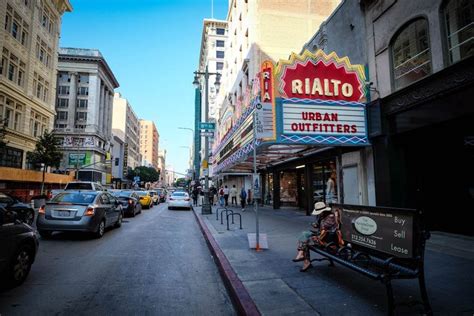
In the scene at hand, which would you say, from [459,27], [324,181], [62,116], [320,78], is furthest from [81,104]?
[459,27]

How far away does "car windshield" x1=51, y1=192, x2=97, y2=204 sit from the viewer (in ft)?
32.9

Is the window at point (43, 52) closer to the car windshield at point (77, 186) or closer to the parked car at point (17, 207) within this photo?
the car windshield at point (77, 186)

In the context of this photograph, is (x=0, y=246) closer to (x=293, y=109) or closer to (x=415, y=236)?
(x=415, y=236)

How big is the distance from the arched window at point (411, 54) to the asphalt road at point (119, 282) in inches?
325

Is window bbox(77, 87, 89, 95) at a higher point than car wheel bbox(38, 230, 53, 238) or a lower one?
higher

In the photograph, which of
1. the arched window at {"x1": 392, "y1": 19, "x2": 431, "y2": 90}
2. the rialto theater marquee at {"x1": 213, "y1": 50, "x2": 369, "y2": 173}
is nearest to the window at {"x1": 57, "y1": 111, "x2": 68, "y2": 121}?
the rialto theater marquee at {"x1": 213, "y1": 50, "x2": 369, "y2": 173}

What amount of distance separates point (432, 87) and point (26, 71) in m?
42.3

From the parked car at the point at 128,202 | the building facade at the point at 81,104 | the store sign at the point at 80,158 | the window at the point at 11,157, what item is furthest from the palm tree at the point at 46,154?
the building facade at the point at 81,104

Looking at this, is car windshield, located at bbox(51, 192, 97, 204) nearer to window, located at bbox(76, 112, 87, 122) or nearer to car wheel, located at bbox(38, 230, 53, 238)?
car wheel, located at bbox(38, 230, 53, 238)

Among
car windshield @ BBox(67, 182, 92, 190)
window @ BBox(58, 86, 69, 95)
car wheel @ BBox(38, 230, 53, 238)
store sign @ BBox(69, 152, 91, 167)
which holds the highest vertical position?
window @ BBox(58, 86, 69, 95)

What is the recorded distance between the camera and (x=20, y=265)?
5207 millimetres

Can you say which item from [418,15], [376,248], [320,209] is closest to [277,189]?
[418,15]

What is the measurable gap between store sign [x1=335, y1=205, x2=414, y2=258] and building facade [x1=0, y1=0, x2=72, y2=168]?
113 feet

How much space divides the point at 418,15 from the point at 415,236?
822 centimetres
